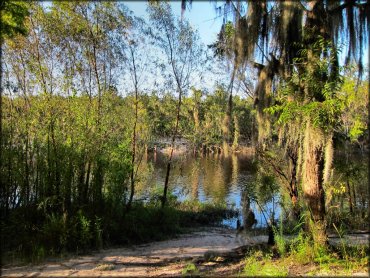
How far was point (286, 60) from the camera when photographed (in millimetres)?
6070

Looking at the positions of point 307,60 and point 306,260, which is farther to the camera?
point 307,60

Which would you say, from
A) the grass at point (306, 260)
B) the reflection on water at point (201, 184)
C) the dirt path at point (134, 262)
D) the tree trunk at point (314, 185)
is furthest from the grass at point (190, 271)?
the reflection on water at point (201, 184)

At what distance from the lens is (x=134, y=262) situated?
227 inches

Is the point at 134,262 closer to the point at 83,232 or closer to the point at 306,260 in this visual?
the point at 83,232

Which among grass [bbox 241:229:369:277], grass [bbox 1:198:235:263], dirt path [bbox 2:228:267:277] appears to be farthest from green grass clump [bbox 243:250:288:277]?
grass [bbox 1:198:235:263]

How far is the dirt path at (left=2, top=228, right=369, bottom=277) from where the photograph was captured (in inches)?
199

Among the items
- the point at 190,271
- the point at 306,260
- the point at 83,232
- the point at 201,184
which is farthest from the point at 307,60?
the point at 201,184

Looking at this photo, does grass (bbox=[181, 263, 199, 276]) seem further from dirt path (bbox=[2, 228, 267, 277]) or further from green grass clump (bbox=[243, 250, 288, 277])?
green grass clump (bbox=[243, 250, 288, 277])

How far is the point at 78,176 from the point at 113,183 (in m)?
0.78

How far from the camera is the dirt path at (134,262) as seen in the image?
506 cm

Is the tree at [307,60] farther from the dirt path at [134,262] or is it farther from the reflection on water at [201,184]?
the reflection on water at [201,184]

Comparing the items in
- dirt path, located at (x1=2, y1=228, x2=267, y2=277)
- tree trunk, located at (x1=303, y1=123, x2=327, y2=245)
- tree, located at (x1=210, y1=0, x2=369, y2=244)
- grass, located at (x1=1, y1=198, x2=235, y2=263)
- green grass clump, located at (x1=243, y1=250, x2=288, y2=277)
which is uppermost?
tree, located at (x1=210, y1=0, x2=369, y2=244)

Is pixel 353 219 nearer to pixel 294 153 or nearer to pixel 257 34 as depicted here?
pixel 294 153

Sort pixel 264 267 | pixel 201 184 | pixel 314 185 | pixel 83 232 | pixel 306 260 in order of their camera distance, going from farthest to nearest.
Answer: pixel 201 184 → pixel 83 232 → pixel 314 185 → pixel 306 260 → pixel 264 267
